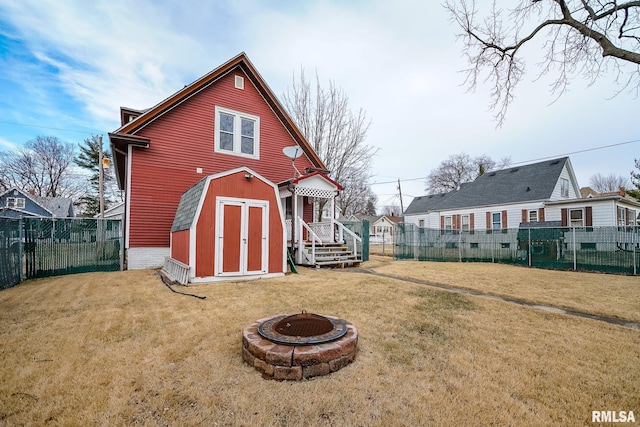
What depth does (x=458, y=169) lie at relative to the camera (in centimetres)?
4262

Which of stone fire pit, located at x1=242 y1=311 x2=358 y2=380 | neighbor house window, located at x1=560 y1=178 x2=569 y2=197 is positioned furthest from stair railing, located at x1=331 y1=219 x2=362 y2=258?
neighbor house window, located at x1=560 y1=178 x2=569 y2=197

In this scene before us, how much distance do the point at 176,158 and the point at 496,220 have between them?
2199 cm

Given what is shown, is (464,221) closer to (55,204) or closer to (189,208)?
(189,208)

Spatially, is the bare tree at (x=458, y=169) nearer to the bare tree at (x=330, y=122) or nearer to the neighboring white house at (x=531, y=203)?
the neighboring white house at (x=531, y=203)

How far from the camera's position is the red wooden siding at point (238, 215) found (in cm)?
695

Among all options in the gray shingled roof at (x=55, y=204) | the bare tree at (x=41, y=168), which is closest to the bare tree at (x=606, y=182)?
the gray shingled roof at (x=55, y=204)

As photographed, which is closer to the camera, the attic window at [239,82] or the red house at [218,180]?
the red house at [218,180]

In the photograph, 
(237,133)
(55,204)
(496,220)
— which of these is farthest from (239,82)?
(55,204)

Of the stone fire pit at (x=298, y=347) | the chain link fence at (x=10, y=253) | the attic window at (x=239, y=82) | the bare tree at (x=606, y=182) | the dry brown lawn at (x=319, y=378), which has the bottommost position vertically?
the dry brown lawn at (x=319, y=378)

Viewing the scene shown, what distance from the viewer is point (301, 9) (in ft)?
33.2

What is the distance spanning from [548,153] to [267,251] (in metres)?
23.7

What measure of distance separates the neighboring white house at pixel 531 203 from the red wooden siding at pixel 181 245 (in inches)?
755

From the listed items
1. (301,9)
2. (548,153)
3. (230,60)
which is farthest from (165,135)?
(548,153)

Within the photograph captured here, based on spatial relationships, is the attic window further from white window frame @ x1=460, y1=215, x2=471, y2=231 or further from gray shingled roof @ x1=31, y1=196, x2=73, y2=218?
gray shingled roof @ x1=31, y1=196, x2=73, y2=218
